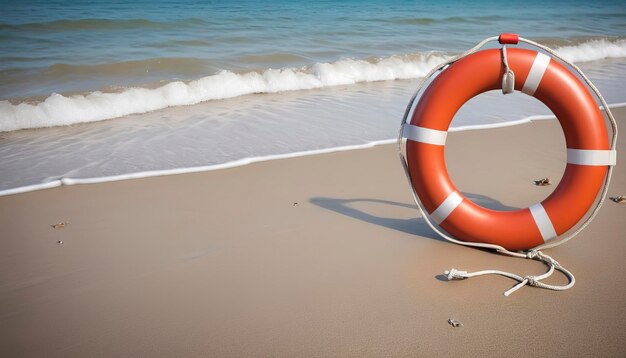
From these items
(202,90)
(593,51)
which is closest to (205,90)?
(202,90)

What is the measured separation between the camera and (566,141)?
8.34 ft

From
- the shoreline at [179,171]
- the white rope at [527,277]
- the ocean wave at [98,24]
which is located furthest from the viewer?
the ocean wave at [98,24]

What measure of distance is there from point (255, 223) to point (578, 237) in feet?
5.40

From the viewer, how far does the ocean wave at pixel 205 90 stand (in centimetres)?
522

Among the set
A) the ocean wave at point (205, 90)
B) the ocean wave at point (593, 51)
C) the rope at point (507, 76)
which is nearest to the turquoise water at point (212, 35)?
the ocean wave at point (205, 90)

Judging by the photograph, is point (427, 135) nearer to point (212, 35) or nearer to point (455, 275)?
point (455, 275)

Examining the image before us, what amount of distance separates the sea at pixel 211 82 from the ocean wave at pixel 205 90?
2 cm

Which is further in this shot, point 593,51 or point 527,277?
point 593,51

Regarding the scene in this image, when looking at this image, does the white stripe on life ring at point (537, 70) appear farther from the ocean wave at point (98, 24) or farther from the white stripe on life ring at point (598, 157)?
the ocean wave at point (98, 24)

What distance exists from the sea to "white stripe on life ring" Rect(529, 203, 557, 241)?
1.87m

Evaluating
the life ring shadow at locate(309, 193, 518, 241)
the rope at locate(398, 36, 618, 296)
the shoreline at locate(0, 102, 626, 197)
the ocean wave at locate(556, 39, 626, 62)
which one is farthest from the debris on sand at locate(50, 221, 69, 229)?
the ocean wave at locate(556, 39, 626, 62)

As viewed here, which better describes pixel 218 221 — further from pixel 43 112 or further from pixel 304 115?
pixel 43 112

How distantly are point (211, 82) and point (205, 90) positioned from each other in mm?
217

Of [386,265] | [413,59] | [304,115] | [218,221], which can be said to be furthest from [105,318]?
[413,59]
